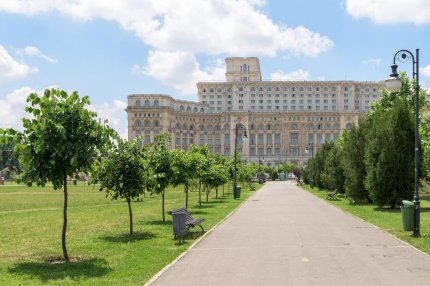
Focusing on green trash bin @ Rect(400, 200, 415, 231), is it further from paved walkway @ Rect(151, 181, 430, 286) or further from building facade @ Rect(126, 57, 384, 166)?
building facade @ Rect(126, 57, 384, 166)

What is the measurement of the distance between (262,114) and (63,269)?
7045 inches

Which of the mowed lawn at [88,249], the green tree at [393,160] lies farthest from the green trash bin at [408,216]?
the green tree at [393,160]

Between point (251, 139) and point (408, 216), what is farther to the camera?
point (251, 139)

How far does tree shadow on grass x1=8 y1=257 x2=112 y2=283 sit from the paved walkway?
5.77 feet

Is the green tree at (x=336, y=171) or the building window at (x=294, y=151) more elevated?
the building window at (x=294, y=151)

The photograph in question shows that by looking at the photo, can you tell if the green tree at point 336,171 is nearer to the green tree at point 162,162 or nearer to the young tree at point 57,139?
the green tree at point 162,162

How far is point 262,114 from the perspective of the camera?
190 meters

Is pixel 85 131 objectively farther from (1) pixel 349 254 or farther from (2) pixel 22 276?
(1) pixel 349 254

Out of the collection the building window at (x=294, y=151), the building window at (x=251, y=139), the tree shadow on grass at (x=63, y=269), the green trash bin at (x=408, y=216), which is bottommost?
the tree shadow on grass at (x=63, y=269)

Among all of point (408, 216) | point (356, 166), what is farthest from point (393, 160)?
point (408, 216)

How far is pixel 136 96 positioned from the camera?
190 m

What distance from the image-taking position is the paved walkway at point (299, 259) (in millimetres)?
10992

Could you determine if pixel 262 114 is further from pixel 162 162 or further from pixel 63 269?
pixel 63 269

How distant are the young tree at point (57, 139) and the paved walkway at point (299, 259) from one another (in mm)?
3626
